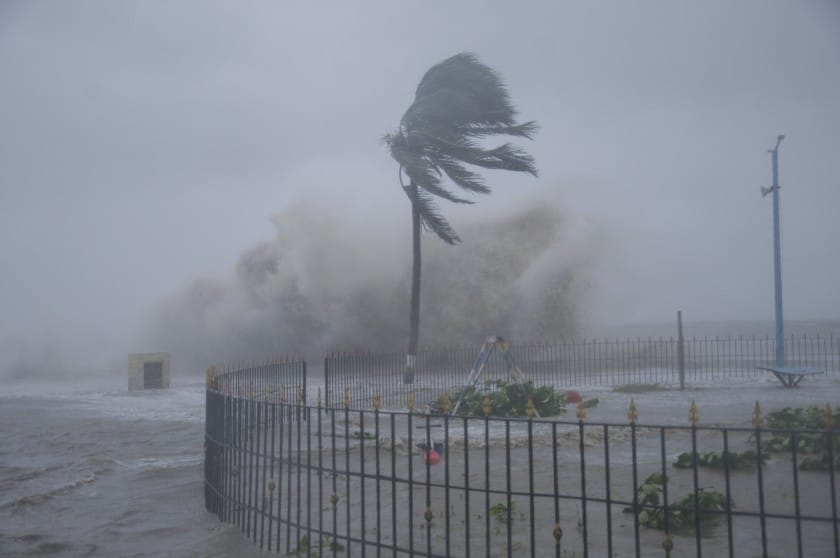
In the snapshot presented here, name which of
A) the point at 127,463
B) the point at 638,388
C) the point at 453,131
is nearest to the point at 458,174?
the point at 453,131

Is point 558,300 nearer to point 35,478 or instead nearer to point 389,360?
point 389,360

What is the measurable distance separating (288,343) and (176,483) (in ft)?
84.7

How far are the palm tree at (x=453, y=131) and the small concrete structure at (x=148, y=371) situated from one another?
897 centimetres

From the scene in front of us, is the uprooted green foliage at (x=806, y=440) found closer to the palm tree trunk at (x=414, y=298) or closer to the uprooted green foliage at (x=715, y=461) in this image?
the uprooted green foliage at (x=715, y=461)

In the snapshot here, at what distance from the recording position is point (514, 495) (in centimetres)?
625

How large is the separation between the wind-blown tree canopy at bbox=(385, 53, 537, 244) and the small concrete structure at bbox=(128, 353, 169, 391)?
1031cm

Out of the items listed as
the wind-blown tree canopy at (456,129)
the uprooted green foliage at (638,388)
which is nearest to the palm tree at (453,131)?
the wind-blown tree canopy at (456,129)

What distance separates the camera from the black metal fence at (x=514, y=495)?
4566 mm

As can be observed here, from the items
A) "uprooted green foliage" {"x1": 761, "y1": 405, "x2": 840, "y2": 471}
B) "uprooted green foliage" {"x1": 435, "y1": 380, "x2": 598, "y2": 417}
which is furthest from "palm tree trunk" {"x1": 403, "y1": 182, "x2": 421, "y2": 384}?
"uprooted green foliage" {"x1": 761, "y1": 405, "x2": 840, "y2": 471}

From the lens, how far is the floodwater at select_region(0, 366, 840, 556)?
669 cm

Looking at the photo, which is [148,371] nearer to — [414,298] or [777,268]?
[414,298]

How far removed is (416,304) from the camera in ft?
66.9

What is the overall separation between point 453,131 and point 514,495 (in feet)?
54.2

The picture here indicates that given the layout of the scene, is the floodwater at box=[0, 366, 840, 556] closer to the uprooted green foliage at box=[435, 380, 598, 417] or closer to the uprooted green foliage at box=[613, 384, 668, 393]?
the uprooted green foliage at box=[613, 384, 668, 393]
